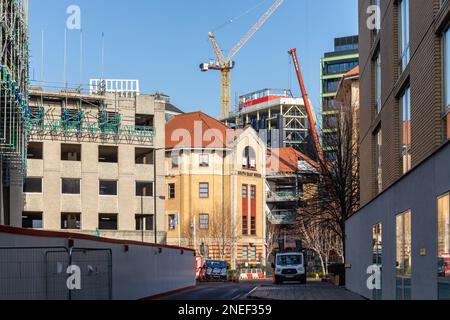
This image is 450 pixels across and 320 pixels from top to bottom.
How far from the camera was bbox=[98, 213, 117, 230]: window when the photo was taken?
253 ft

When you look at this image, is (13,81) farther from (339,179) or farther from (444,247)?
(339,179)

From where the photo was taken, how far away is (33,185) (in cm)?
7431

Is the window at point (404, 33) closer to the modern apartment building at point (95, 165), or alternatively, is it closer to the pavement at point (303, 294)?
the pavement at point (303, 294)

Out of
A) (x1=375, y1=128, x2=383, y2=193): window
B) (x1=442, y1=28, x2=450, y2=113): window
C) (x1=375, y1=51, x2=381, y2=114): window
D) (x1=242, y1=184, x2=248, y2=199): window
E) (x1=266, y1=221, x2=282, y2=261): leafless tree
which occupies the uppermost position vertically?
(x1=375, y1=51, x2=381, y2=114): window

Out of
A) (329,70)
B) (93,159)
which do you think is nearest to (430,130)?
(93,159)

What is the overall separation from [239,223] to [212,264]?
24912 mm

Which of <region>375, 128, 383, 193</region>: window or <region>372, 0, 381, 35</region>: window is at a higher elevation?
<region>372, 0, 381, 35</region>: window

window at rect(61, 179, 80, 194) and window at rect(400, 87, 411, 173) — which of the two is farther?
window at rect(61, 179, 80, 194)

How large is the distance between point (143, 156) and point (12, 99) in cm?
4694

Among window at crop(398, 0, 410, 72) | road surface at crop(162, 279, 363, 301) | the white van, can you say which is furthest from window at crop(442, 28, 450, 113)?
the white van

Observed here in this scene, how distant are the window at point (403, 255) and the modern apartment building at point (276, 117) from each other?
123 m

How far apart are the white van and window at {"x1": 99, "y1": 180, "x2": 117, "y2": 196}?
24.2 metres

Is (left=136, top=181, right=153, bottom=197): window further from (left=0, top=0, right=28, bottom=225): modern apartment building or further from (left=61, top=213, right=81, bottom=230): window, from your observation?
(left=0, top=0, right=28, bottom=225): modern apartment building
